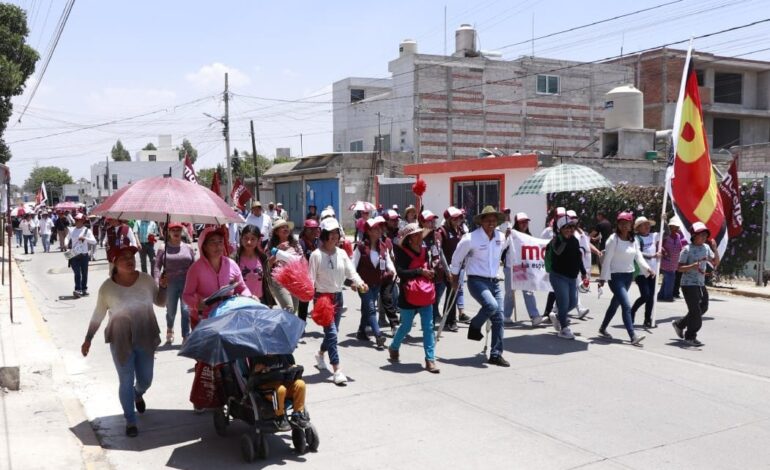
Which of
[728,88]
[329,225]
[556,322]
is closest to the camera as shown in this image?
[329,225]

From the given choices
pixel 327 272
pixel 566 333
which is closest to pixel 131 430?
pixel 327 272

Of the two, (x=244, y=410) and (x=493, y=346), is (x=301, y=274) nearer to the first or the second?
(x=244, y=410)

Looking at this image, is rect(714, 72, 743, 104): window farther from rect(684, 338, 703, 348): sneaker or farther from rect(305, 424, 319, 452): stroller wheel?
rect(305, 424, 319, 452): stroller wheel

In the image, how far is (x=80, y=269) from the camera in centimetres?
1523

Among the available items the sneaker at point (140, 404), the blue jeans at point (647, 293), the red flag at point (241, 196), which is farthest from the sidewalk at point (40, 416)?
the blue jeans at point (647, 293)

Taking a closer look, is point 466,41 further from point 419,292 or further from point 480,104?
point 419,292

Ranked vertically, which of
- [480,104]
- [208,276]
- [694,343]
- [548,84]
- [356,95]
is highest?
[356,95]

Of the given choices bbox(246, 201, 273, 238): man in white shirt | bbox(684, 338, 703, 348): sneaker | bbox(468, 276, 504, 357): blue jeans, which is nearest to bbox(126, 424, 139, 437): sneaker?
bbox(468, 276, 504, 357): blue jeans

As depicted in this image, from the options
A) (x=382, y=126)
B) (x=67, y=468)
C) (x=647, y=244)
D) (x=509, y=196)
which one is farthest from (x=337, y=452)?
(x=382, y=126)

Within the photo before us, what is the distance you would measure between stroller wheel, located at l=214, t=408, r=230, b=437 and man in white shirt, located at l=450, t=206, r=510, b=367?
3.38m

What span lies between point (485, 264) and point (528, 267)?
287cm

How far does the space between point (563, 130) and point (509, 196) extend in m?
21.8

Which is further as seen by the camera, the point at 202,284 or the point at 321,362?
the point at 321,362

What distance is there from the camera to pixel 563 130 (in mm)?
43969
